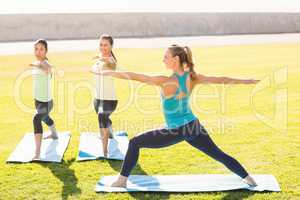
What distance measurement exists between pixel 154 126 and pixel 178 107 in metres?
3.96

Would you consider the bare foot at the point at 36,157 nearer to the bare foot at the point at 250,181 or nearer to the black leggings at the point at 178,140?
the black leggings at the point at 178,140

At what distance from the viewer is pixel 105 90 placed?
7336 mm

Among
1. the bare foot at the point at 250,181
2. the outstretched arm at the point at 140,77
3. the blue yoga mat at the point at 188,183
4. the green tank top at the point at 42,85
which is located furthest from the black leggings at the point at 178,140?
the green tank top at the point at 42,85

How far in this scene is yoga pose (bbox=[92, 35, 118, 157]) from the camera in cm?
705

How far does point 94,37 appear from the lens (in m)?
30.4

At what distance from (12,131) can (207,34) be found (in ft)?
83.1

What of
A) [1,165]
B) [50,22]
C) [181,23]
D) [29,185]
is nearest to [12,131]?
[1,165]

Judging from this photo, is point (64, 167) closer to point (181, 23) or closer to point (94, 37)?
point (94, 37)

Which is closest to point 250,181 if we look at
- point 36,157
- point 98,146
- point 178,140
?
point 178,140

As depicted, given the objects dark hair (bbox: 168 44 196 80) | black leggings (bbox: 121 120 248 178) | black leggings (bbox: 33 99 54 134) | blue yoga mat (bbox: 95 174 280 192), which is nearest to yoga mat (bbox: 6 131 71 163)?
black leggings (bbox: 33 99 54 134)

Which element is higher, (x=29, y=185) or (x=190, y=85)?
(x=190, y=85)

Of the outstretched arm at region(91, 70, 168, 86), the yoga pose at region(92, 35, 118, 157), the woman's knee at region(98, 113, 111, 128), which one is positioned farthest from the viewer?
the woman's knee at region(98, 113, 111, 128)

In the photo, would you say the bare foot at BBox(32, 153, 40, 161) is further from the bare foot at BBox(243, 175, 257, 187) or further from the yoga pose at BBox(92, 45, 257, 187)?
the bare foot at BBox(243, 175, 257, 187)

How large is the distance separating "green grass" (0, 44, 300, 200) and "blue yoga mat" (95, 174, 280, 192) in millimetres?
119
